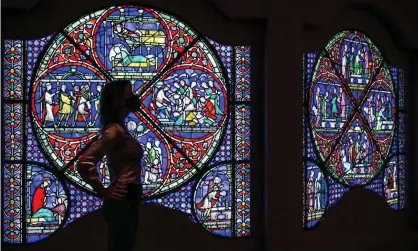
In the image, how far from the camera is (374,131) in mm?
6695

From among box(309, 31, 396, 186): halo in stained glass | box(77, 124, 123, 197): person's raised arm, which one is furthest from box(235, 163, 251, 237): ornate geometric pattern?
box(77, 124, 123, 197): person's raised arm

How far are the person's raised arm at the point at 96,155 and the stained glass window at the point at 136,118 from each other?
1.54 metres

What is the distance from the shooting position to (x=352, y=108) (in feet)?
21.0

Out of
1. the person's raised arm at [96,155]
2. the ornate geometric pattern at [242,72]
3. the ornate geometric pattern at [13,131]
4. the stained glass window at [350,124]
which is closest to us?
the person's raised arm at [96,155]

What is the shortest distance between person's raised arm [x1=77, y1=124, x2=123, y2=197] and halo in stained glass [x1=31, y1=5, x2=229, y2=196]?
1.54 meters

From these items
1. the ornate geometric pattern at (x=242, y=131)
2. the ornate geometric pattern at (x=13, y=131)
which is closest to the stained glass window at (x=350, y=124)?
the ornate geometric pattern at (x=242, y=131)

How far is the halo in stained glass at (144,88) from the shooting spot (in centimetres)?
506

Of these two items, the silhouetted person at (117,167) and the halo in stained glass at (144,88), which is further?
the halo in stained glass at (144,88)

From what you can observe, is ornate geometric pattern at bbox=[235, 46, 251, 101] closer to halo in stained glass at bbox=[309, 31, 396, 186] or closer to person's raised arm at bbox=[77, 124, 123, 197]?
halo in stained glass at bbox=[309, 31, 396, 186]

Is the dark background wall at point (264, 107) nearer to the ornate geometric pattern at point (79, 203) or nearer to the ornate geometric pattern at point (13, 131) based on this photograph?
the ornate geometric pattern at point (79, 203)

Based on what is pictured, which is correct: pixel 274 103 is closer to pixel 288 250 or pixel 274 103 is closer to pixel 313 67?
pixel 313 67

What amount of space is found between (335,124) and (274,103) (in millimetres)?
891
